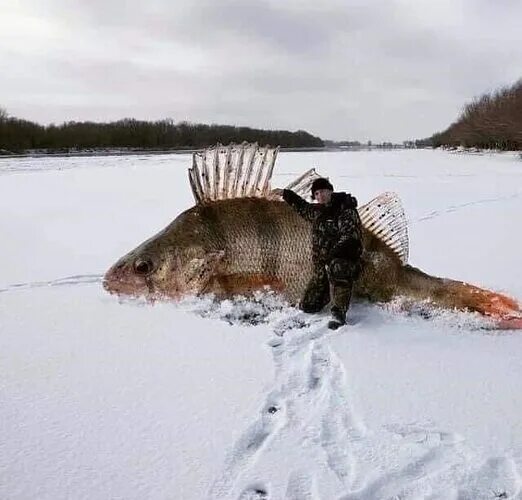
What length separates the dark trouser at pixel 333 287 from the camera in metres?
3.89

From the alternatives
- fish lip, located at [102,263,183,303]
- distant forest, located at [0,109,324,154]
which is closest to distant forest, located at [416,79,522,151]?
distant forest, located at [0,109,324,154]

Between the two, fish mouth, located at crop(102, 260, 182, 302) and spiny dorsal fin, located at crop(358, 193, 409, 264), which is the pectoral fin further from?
spiny dorsal fin, located at crop(358, 193, 409, 264)

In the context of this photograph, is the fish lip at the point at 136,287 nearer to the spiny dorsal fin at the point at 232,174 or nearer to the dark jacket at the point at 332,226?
the spiny dorsal fin at the point at 232,174

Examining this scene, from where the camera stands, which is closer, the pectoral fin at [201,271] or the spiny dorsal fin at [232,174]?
the pectoral fin at [201,271]

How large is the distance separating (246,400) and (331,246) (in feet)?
4.84

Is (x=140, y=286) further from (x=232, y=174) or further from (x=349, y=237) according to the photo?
(x=349, y=237)

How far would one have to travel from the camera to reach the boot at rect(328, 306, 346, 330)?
3.78 meters

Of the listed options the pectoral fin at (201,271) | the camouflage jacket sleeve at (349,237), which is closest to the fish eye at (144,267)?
the pectoral fin at (201,271)

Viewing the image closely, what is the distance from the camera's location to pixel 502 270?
5.37m

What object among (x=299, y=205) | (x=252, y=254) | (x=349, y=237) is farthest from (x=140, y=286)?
(x=349, y=237)

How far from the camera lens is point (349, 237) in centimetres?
395

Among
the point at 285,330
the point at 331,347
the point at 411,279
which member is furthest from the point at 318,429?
the point at 411,279

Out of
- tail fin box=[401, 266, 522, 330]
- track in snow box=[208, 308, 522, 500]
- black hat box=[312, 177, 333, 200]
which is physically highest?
black hat box=[312, 177, 333, 200]

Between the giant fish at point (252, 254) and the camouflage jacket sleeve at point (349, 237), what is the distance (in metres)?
0.15
